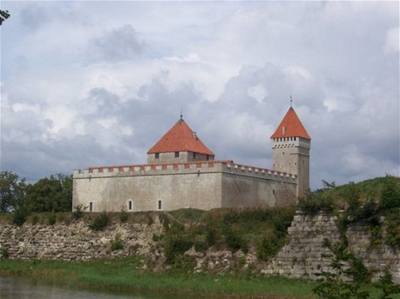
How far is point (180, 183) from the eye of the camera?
57.4 meters

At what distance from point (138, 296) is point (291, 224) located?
26.6 ft

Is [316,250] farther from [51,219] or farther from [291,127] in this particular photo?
[291,127]

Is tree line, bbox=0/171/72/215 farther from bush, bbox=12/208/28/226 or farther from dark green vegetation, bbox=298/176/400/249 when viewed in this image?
dark green vegetation, bbox=298/176/400/249

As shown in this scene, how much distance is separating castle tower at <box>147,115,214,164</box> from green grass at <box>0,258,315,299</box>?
640 inches

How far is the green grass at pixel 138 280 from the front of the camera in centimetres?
3306

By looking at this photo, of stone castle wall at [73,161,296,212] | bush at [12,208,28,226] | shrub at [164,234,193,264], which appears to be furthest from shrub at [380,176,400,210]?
bush at [12,208,28,226]

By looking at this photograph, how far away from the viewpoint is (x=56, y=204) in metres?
65.1

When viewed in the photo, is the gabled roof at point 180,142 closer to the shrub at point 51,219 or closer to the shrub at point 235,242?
the shrub at point 51,219

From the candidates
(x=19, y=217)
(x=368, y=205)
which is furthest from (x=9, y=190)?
(x=368, y=205)

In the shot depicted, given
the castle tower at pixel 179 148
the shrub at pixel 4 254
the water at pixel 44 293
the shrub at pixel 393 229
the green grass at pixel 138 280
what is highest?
the castle tower at pixel 179 148

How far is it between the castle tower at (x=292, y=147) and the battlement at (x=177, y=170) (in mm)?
6225

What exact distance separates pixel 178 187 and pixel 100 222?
30.1 feet

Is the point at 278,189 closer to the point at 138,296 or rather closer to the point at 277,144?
the point at 277,144

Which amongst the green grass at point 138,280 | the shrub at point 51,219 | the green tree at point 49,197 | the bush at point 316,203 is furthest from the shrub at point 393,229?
the green tree at point 49,197
